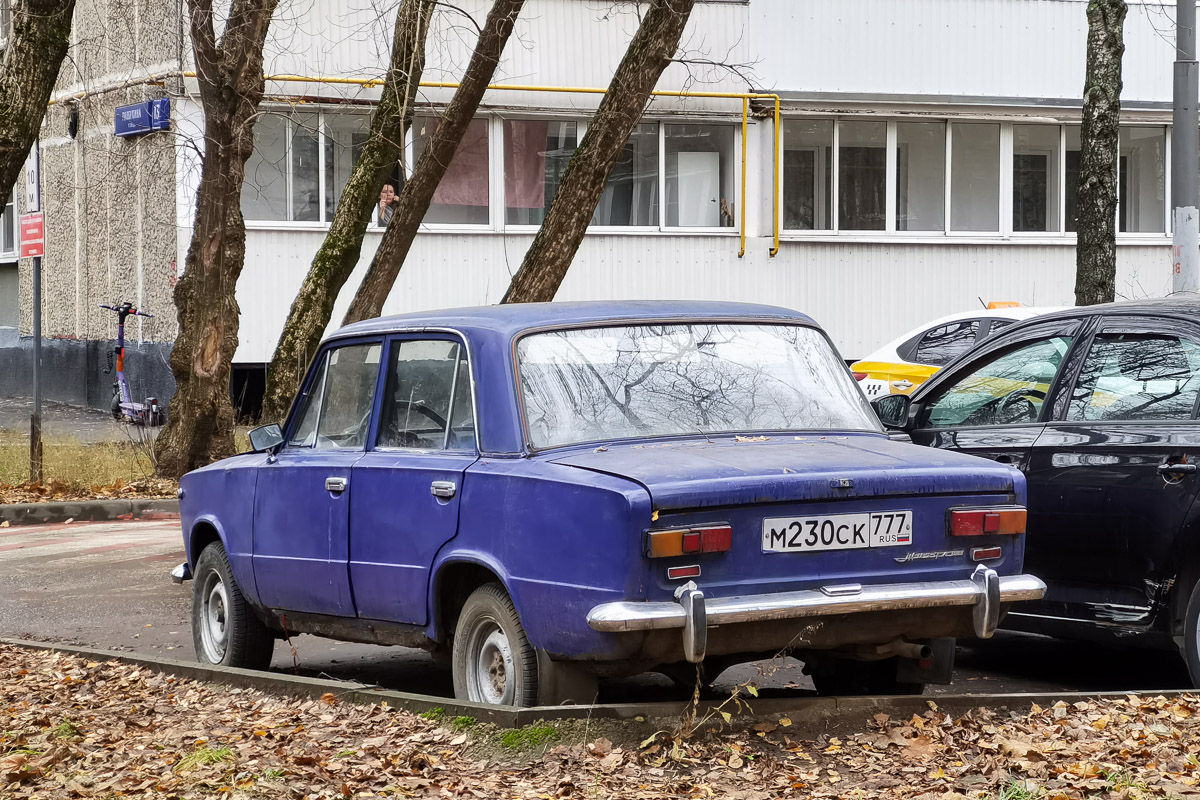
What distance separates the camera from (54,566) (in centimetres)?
1231

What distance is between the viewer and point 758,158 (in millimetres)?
24812

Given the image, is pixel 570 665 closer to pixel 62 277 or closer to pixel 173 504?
pixel 173 504

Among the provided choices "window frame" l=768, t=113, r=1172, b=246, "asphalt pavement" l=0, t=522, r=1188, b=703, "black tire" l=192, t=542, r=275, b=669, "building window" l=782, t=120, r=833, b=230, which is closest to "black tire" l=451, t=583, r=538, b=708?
"asphalt pavement" l=0, t=522, r=1188, b=703

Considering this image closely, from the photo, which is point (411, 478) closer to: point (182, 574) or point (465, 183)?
point (182, 574)

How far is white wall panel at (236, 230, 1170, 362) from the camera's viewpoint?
75.7ft

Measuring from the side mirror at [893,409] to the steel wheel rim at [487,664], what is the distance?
2439 millimetres

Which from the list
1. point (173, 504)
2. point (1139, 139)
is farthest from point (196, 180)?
point (1139, 139)

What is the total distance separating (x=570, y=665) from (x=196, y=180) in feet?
61.8

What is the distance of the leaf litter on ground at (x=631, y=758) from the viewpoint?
5.11 metres

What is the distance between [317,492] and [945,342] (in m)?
9.43

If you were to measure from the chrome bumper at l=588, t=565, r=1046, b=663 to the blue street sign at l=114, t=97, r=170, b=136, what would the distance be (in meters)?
19.1

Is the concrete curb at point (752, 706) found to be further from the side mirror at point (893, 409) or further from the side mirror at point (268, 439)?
the side mirror at point (893, 409)

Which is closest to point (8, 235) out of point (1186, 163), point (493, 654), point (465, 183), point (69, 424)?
point (69, 424)

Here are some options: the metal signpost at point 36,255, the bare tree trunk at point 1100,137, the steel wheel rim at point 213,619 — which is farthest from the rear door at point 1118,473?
the metal signpost at point 36,255
